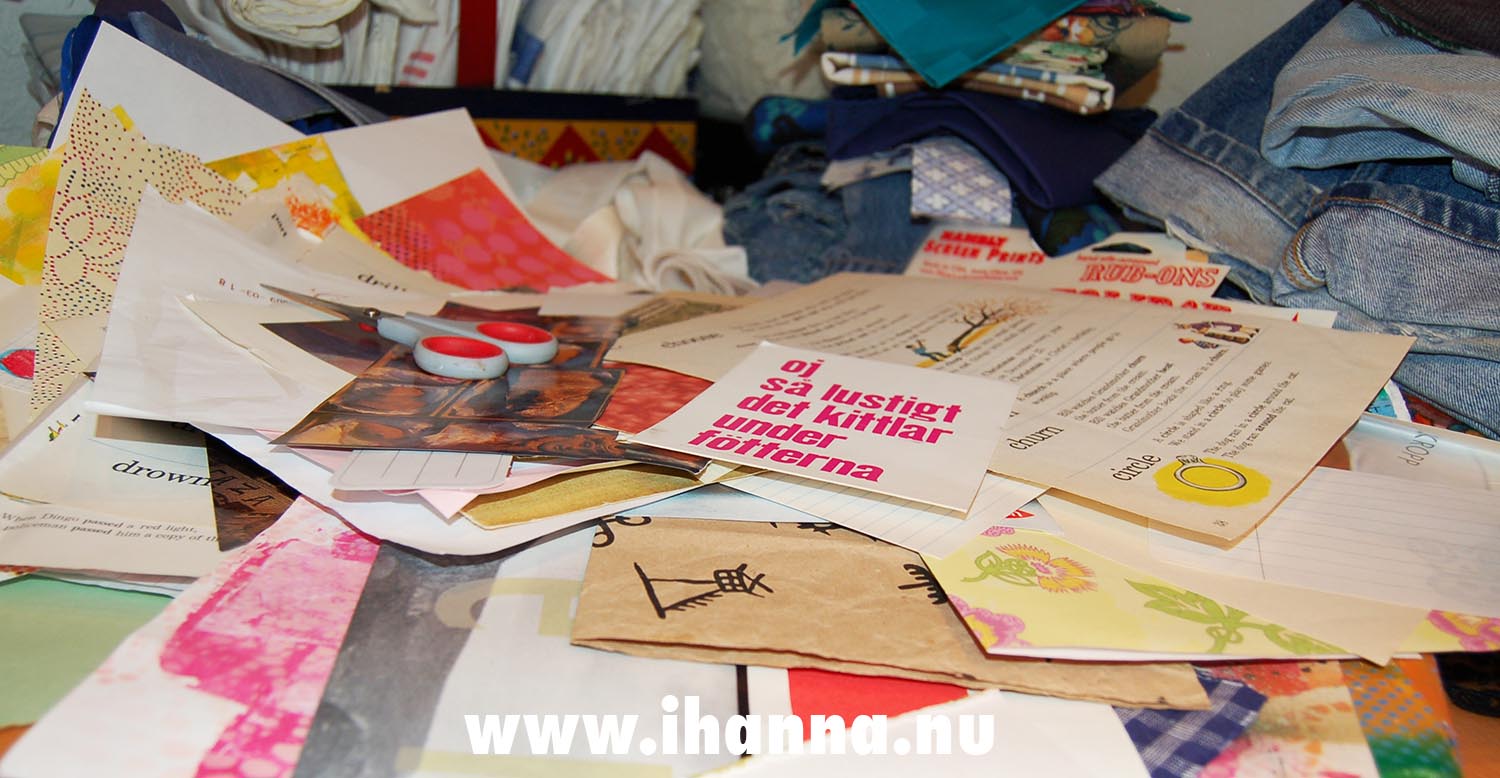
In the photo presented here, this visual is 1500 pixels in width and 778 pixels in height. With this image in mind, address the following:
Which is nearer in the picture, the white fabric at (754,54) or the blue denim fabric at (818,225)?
the blue denim fabric at (818,225)

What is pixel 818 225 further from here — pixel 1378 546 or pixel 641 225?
pixel 1378 546

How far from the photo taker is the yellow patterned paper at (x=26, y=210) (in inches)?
21.9

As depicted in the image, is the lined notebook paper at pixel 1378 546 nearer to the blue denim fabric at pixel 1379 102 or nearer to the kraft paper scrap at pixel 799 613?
the kraft paper scrap at pixel 799 613

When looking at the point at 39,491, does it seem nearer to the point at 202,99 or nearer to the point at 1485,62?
the point at 202,99

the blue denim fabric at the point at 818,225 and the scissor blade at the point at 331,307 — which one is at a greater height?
the scissor blade at the point at 331,307

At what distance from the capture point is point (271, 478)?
0.46 meters

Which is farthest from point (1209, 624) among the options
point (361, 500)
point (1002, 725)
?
point (361, 500)

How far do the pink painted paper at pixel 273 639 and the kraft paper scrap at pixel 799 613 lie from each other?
9 cm

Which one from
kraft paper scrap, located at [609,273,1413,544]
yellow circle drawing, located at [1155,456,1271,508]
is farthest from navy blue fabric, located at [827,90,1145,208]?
yellow circle drawing, located at [1155,456,1271,508]

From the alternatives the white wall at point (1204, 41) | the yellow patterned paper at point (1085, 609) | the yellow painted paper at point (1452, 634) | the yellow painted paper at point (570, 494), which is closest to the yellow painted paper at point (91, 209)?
the yellow painted paper at point (570, 494)

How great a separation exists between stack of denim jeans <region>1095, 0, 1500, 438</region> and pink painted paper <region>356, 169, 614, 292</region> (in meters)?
0.47

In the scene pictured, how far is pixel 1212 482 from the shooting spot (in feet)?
1.44

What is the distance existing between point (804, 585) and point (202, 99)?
0.54 metres

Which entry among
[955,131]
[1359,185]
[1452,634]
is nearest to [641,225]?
[955,131]
